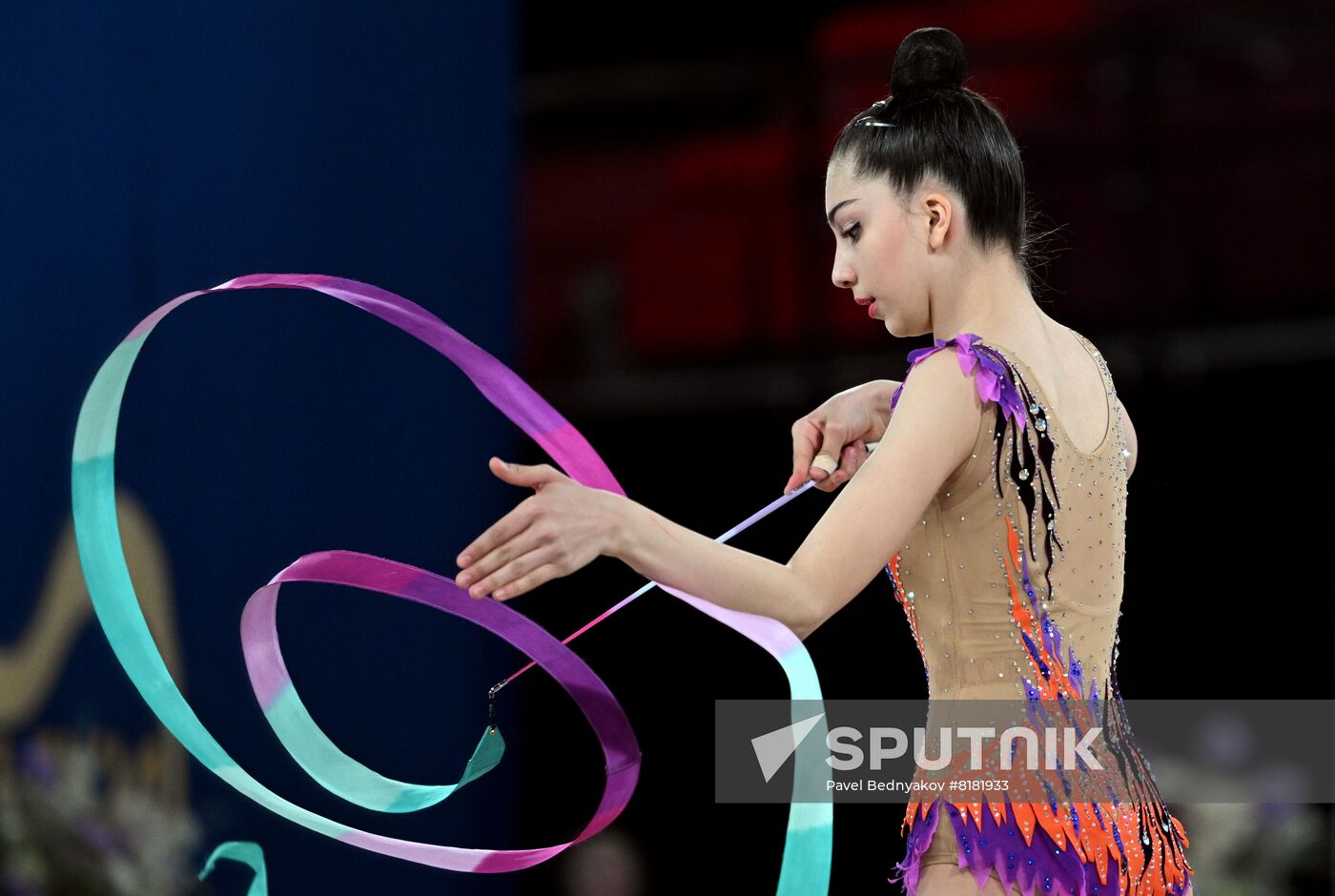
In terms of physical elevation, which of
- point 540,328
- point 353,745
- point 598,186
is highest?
point 598,186

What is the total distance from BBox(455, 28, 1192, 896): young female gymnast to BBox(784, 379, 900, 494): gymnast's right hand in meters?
0.13

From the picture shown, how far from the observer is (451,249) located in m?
3.10

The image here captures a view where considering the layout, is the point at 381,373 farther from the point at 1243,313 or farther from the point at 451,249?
the point at 1243,313

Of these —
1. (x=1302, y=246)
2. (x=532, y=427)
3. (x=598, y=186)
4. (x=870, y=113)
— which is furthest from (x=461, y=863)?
(x=598, y=186)

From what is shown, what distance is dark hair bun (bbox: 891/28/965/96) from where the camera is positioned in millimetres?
1537

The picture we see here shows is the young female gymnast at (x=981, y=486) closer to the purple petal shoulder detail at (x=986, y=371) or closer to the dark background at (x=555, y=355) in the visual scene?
the purple petal shoulder detail at (x=986, y=371)

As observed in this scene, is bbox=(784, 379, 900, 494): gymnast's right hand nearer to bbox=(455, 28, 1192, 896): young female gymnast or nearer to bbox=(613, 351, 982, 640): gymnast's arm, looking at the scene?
bbox=(455, 28, 1192, 896): young female gymnast

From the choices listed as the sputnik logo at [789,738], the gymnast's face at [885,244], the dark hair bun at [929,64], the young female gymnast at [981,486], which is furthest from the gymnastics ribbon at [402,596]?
the dark hair bun at [929,64]

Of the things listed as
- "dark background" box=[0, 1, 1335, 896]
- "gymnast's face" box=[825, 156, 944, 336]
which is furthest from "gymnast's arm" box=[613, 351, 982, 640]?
"dark background" box=[0, 1, 1335, 896]

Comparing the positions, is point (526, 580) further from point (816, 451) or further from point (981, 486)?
point (816, 451)

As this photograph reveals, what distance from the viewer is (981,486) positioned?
4.71 feet

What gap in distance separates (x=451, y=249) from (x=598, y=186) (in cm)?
184

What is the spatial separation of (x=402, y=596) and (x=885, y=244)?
0.62 m

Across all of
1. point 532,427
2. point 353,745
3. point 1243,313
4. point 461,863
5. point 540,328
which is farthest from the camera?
point 540,328
